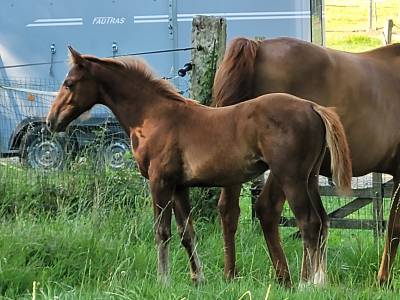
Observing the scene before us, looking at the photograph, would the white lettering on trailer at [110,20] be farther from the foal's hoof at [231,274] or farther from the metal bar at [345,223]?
the foal's hoof at [231,274]

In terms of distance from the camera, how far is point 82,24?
11742 millimetres

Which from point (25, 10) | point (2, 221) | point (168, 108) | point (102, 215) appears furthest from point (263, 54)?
point (25, 10)

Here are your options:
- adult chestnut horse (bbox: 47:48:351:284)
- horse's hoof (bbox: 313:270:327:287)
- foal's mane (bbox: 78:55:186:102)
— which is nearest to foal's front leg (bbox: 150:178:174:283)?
adult chestnut horse (bbox: 47:48:351:284)

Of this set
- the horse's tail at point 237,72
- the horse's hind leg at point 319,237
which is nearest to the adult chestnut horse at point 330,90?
the horse's tail at point 237,72

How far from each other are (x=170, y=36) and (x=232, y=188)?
5898 millimetres

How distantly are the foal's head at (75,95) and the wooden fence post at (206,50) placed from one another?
162 centimetres

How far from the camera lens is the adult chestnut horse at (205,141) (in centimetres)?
521

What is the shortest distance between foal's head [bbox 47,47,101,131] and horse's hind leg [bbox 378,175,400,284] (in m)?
2.34

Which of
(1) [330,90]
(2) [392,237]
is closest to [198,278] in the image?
(2) [392,237]

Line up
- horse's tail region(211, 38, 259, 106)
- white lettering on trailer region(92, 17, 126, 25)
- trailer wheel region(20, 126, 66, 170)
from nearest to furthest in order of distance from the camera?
1. horse's tail region(211, 38, 259, 106)
2. trailer wheel region(20, 126, 66, 170)
3. white lettering on trailer region(92, 17, 126, 25)

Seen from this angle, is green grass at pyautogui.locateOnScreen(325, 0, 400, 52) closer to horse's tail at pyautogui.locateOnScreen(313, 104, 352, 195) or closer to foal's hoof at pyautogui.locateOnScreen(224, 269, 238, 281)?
foal's hoof at pyautogui.locateOnScreen(224, 269, 238, 281)

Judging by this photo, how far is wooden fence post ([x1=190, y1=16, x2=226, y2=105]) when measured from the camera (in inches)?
290

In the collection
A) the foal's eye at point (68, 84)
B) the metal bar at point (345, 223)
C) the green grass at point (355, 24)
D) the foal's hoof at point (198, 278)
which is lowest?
the green grass at point (355, 24)

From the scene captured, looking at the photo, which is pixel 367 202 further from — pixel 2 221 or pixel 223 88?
pixel 2 221
